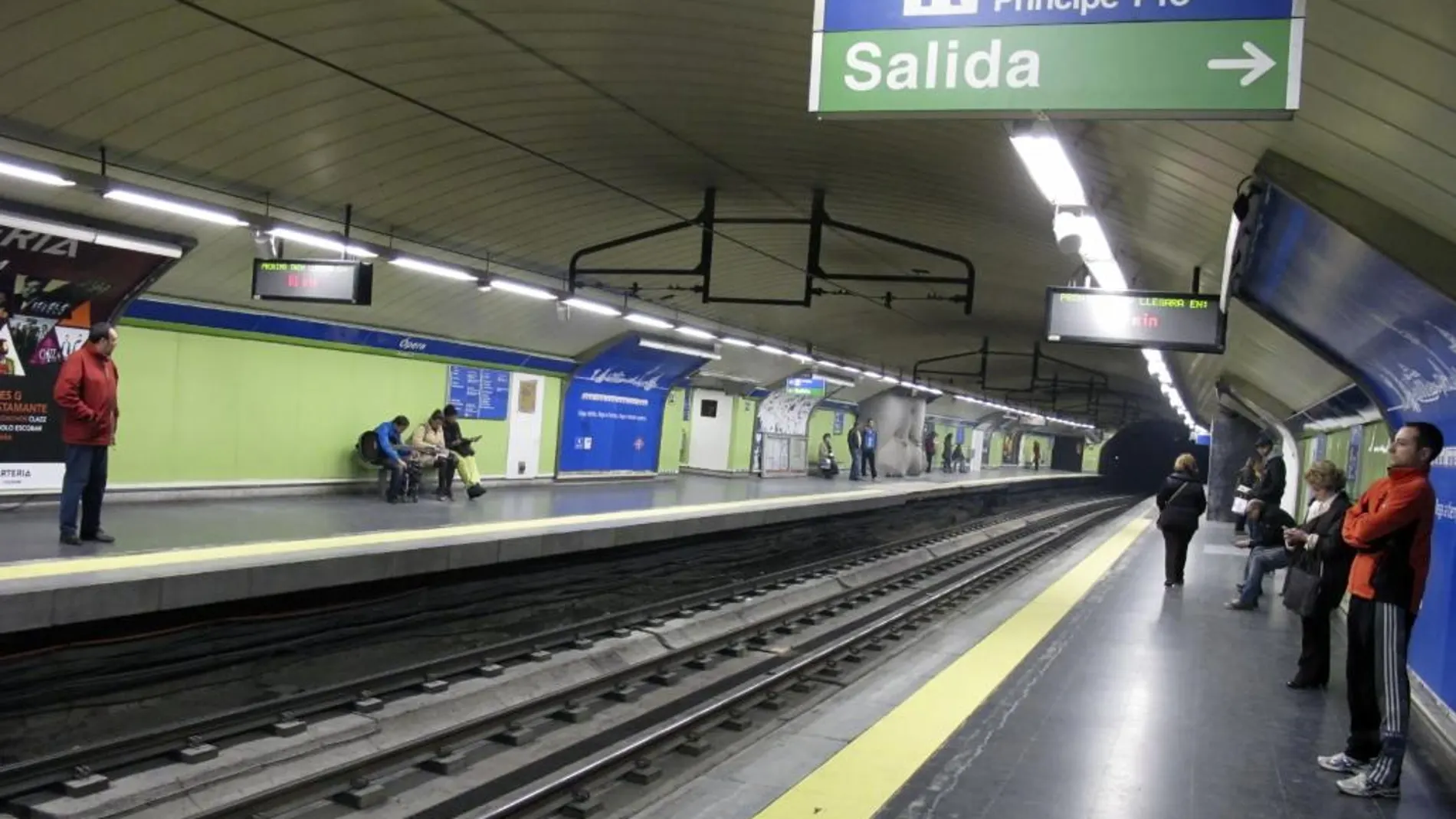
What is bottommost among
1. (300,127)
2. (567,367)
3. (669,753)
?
(669,753)

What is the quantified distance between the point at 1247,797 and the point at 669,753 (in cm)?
302

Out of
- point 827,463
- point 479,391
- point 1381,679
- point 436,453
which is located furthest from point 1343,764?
point 827,463

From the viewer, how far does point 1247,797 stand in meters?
4.29

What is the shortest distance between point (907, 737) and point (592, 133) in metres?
5.33

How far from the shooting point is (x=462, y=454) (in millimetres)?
13828

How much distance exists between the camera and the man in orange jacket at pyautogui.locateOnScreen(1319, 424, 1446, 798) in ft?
13.7

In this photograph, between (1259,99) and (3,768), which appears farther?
(3,768)

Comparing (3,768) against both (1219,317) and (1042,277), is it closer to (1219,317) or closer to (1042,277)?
(1219,317)

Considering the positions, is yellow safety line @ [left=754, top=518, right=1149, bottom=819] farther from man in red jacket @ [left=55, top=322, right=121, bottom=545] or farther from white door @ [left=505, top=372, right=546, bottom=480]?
white door @ [left=505, top=372, right=546, bottom=480]

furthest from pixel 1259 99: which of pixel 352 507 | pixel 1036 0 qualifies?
pixel 352 507

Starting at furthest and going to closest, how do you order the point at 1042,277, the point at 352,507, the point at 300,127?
the point at 1042,277
the point at 352,507
the point at 300,127

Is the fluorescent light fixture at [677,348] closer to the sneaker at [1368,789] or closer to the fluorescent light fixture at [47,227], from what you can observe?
the fluorescent light fixture at [47,227]

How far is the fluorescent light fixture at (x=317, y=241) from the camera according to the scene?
914 centimetres

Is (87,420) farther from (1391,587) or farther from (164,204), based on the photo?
(1391,587)
